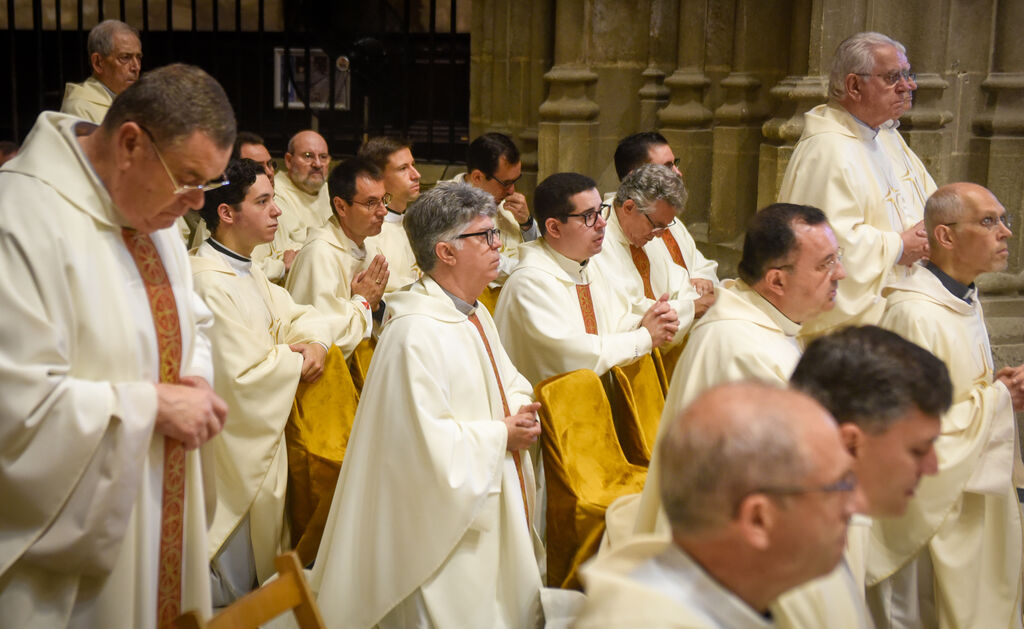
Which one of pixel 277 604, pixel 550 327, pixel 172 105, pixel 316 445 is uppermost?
pixel 172 105

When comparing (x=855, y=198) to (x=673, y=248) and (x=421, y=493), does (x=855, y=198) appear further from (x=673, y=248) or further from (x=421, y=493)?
(x=421, y=493)

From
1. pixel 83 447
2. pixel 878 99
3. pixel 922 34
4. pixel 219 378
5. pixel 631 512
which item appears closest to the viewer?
pixel 83 447

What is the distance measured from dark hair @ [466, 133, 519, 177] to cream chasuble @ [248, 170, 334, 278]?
1.14m

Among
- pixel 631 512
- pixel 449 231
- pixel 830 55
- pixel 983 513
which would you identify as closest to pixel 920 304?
pixel 983 513

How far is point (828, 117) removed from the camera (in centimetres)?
496

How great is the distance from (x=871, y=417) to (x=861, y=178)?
2.73m

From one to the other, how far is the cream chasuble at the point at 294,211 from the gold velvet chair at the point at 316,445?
2.55 meters

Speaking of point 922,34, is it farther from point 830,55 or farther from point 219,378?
point 219,378

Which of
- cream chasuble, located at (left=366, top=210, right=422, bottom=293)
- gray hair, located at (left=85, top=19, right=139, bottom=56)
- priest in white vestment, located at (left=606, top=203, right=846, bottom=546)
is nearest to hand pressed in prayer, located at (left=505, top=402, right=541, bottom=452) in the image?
priest in white vestment, located at (left=606, top=203, right=846, bottom=546)

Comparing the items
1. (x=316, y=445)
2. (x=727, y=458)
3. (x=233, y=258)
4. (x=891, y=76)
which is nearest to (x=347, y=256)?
(x=233, y=258)

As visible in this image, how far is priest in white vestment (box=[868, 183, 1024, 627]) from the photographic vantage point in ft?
12.5

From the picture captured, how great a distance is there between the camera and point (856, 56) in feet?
15.8

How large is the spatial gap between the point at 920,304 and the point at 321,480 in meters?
2.21

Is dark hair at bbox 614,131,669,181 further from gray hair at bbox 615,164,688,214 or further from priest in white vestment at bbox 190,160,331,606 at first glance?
priest in white vestment at bbox 190,160,331,606
